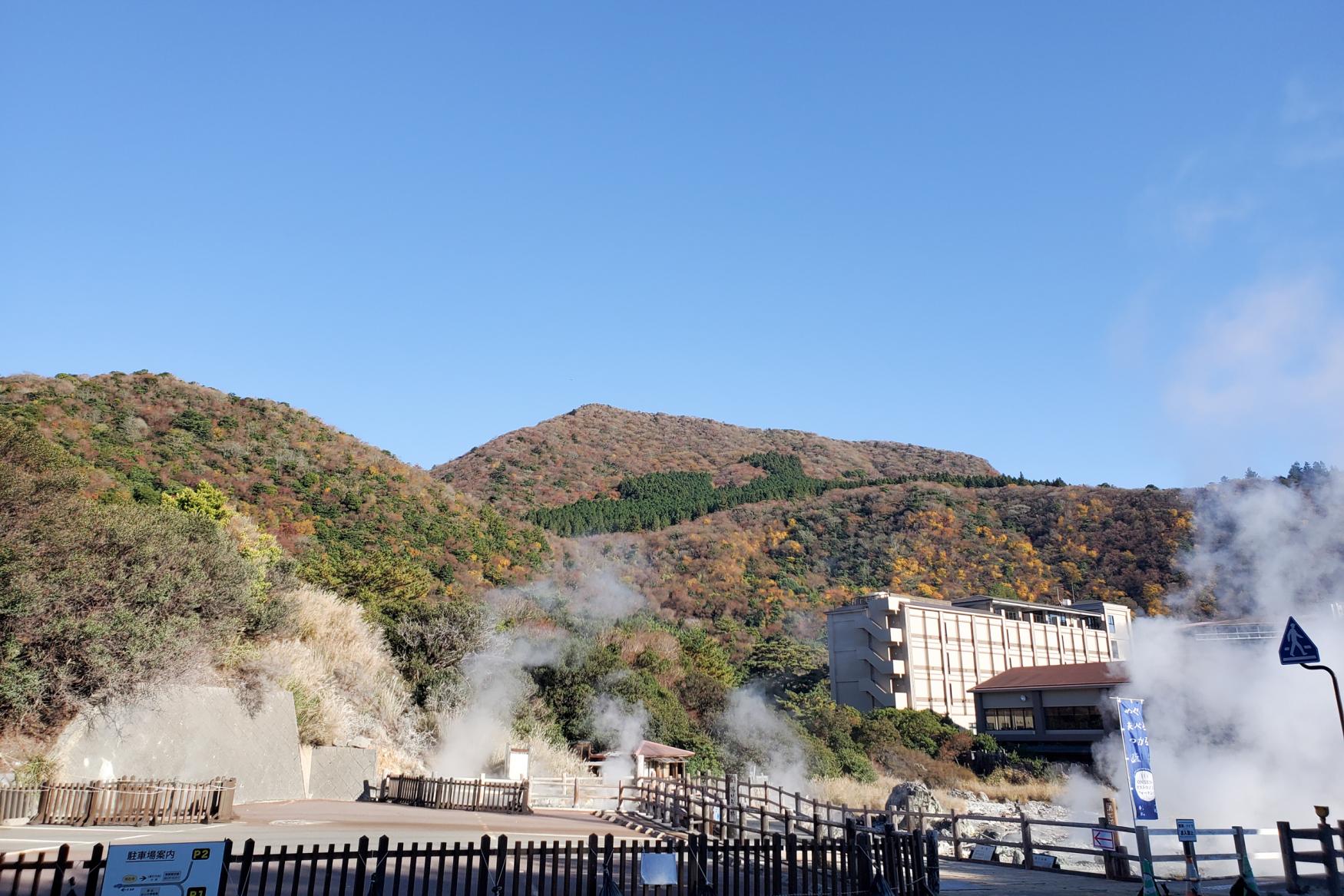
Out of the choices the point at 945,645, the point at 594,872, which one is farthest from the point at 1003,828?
the point at 945,645

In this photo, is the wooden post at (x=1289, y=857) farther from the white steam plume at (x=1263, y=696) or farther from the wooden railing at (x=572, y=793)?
the wooden railing at (x=572, y=793)

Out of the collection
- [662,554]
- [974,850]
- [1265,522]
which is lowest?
[974,850]

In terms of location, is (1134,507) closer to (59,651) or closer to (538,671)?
(538,671)

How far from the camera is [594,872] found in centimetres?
1031

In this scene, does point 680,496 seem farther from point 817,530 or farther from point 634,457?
point 817,530

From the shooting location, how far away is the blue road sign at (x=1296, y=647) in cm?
1393

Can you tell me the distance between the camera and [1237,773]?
23.1 m

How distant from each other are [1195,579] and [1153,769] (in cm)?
4234

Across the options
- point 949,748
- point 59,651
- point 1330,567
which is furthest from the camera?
point 949,748

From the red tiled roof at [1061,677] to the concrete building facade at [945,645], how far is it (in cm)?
450

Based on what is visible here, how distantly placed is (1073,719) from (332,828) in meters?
41.1

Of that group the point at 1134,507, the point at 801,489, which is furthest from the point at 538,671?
the point at 801,489

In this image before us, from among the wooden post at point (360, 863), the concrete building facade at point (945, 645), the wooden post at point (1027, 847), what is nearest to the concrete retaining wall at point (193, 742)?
the wooden post at point (360, 863)

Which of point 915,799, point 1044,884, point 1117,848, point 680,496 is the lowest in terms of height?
point 1044,884
